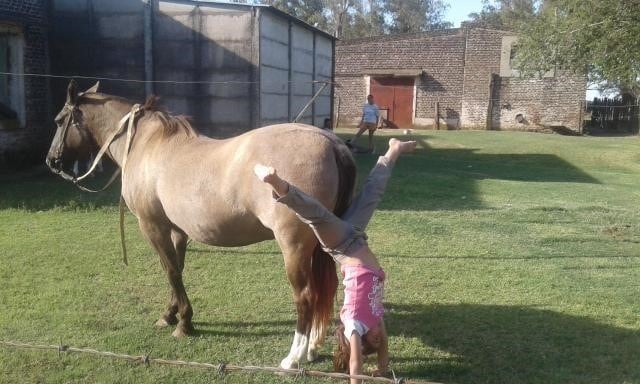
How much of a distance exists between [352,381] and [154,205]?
2021 mm

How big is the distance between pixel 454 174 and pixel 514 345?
30.0 feet

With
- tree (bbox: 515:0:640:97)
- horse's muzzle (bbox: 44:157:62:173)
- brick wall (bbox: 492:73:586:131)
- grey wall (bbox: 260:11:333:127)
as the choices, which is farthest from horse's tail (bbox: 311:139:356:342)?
brick wall (bbox: 492:73:586:131)

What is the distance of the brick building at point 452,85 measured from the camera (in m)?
27.4

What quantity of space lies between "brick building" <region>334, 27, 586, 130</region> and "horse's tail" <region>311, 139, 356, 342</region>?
25528 mm

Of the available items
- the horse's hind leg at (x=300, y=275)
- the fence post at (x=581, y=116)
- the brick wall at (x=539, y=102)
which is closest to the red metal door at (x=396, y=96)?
the brick wall at (x=539, y=102)

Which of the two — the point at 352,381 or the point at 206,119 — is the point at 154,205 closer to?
the point at 352,381

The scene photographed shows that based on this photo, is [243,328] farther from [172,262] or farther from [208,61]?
[208,61]

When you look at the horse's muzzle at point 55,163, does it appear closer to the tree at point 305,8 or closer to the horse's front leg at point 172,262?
the horse's front leg at point 172,262

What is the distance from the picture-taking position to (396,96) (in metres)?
29.1

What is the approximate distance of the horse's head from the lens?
4.64 meters

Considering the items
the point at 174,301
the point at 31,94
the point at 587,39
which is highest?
the point at 587,39

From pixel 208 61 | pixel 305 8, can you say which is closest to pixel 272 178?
pixel 208 61

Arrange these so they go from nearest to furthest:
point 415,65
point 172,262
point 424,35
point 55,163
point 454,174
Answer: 1. point 172,262
2. point 55,163
3. point 454,174
4. point 424,35
5. point 415,65

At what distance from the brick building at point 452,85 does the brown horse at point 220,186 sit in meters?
25.2
